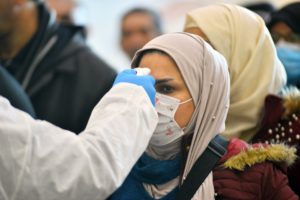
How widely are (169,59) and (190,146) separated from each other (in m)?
0.29

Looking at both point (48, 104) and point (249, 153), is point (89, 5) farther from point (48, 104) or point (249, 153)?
point (249, 153)

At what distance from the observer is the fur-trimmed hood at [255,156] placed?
6.04ft

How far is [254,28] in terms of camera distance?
239 cm

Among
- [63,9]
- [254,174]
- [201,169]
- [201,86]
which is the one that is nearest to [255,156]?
[254,174]

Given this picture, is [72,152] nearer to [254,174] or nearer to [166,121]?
[166,121]

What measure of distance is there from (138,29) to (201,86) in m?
2.62

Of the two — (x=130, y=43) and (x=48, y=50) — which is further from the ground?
(x=48, y=50)

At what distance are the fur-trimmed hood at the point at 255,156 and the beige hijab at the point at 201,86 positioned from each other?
3.3 inches

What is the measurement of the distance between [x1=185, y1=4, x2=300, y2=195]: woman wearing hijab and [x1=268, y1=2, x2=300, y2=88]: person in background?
304mm

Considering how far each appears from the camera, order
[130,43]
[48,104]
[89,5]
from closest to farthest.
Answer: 1. [48,104]
2. [130,43]
3. [89,5]

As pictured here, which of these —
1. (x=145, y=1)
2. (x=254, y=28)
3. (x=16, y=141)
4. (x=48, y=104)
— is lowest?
(x=145, y=1)

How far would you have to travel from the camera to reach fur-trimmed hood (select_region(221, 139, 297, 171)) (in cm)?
184

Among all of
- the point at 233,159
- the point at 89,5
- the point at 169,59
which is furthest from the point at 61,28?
the point at 89,5

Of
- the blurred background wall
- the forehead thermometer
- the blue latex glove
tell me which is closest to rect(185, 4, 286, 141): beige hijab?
the forehead thermometer
